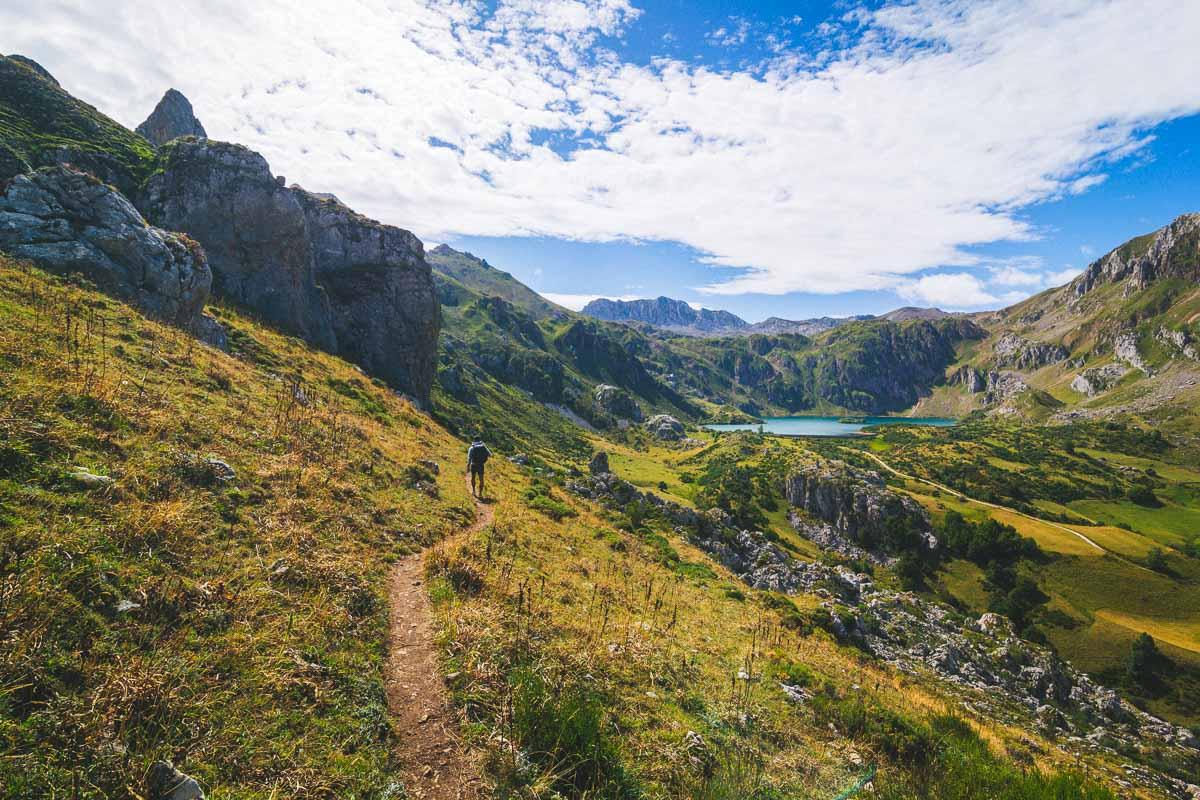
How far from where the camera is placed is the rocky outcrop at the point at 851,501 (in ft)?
307

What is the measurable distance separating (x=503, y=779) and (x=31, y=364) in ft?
50.6

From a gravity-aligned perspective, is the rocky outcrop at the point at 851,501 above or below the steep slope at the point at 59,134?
below

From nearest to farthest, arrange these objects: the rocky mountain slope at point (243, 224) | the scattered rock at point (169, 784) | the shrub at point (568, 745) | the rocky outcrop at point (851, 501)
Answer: the scattered rock at point (169, 784) < the shrub at point (568, 745) < the rocky mountain slope at point (243, 224) < the rocky outcrop at point (851, 501)

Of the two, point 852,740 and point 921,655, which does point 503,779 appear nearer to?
point 852,740

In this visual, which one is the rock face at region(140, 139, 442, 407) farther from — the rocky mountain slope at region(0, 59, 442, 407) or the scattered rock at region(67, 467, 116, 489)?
the scattered rock at region(67, 467, 116, 489)

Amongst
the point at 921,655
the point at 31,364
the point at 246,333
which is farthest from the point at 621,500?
the point at 31,364

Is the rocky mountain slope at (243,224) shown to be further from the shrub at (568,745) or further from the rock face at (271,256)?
the shrub at (568,745)

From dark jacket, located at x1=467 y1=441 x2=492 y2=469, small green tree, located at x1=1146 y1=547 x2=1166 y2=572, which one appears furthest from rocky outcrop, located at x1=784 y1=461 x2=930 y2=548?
dark jacket, located at x1=467 y1=441 x2=492 y2=469

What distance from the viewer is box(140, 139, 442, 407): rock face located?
46.2 meters

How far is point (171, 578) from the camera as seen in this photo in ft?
25.0

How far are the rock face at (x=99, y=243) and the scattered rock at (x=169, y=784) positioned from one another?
28283 mm

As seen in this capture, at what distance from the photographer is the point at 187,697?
577 cm

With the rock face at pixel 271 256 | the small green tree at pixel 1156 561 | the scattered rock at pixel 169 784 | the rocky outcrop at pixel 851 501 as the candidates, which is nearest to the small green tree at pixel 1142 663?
the small green tree at pixel 1156 561

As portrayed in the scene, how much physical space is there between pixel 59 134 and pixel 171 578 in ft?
254
